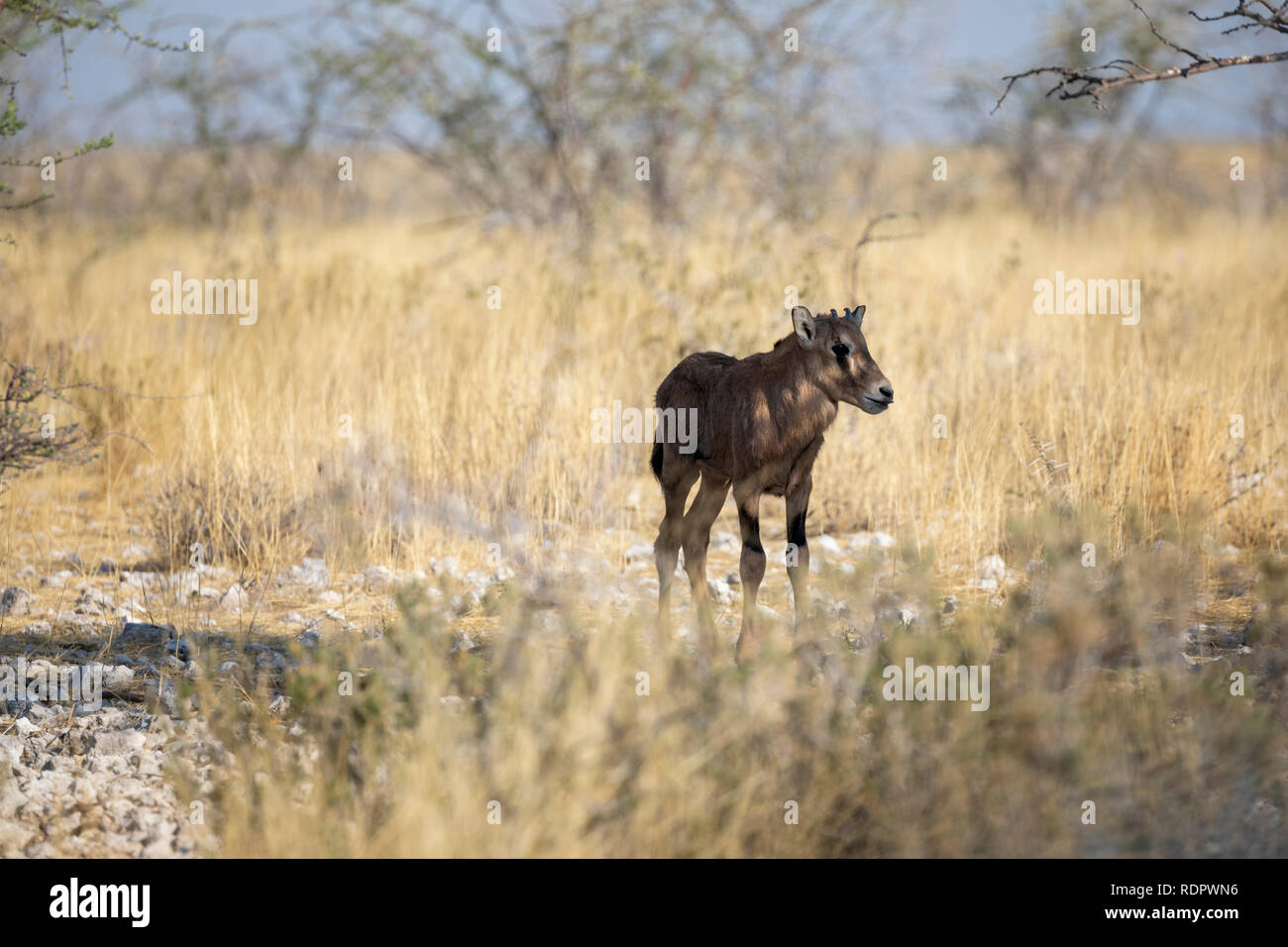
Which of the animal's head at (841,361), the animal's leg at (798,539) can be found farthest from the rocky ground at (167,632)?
the animal's head at (841,361)

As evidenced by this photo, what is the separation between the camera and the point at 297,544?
24.1 feet

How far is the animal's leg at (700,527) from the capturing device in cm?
596

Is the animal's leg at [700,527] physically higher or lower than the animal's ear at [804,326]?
lower

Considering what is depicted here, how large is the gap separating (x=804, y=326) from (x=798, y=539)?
97cm

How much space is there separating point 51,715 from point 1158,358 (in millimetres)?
8426

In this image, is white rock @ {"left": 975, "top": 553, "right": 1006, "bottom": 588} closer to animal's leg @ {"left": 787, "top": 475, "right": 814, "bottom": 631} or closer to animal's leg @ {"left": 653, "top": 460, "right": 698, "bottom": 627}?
animal's leg @ {"left": 787, "top": 475, "right": 814, "bottom": 631}

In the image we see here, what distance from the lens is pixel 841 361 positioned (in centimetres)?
539

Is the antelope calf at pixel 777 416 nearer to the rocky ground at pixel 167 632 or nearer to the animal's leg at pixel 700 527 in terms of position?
the animal's leg at pixel 700 527

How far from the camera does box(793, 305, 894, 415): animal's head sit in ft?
17.5

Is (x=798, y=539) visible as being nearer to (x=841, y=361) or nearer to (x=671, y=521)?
(x=671, y=521)

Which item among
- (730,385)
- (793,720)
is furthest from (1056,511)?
(793,720)

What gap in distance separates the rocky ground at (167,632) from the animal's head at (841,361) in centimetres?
77

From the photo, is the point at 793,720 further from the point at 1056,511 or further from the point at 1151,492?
the point at 1151,492

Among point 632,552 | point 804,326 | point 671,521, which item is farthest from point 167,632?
point 804,326
